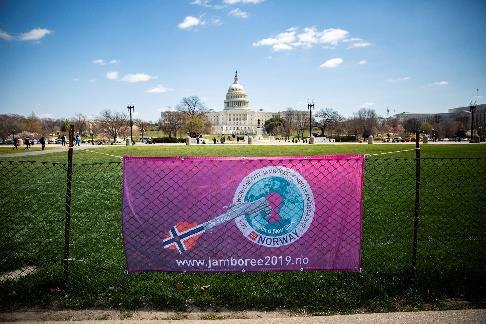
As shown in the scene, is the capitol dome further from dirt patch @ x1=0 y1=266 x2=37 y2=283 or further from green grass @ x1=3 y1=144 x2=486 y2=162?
dirt patch @ x1=0 y1=266 x2=37 y2=283

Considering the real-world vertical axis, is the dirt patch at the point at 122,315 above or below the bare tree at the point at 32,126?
below

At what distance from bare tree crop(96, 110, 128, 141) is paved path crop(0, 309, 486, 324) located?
76321mm

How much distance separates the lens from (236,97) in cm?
16325

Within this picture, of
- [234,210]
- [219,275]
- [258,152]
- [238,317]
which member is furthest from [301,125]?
[238,317]

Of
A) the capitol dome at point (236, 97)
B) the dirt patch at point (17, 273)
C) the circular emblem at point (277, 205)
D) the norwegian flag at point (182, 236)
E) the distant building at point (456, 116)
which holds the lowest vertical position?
the dirt patch at point (17, 273)

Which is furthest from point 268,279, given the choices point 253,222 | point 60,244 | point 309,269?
point 60,244

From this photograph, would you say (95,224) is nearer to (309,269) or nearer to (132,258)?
(132,258)

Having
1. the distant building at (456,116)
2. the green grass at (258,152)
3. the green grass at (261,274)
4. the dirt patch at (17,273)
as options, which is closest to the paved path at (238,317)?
the green grass at (261,274)

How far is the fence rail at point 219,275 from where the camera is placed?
417cm

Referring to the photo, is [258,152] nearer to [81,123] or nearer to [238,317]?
[238,317]

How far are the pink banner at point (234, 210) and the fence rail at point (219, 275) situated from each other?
1.21 feet

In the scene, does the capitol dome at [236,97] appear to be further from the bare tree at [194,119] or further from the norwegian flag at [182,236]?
the norwegian flag at [182,236]

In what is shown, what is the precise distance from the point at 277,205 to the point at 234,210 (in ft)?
1.68

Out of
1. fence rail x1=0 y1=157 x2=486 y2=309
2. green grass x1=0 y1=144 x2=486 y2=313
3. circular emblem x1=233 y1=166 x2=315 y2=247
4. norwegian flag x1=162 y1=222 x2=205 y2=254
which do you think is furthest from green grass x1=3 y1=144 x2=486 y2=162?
circular emblem x1=233 y1=166 x2=315 y2=247
